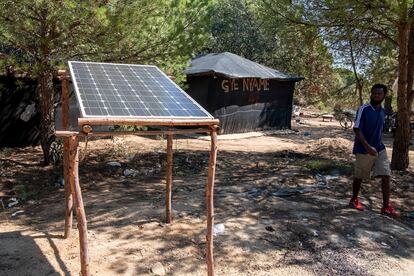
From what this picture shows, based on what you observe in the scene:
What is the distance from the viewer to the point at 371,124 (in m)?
5.41

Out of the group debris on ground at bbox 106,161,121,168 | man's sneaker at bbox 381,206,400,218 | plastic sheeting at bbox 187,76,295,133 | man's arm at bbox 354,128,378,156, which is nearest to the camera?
man's arm at bbox 354,128,378,156

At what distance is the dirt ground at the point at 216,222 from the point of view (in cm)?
409

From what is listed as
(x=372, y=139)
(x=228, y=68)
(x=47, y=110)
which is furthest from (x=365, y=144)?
(x=228, y=68)

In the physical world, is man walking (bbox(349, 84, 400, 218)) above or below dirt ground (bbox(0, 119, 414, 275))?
above

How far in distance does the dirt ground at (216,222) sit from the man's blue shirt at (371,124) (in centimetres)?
98

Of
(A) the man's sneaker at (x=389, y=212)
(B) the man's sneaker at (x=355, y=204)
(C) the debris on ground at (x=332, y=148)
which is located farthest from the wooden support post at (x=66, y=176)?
(C) the debris on ground at (x=332, y=148)

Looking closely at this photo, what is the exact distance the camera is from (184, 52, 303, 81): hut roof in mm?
14509

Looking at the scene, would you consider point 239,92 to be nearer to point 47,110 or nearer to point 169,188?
point 47,110

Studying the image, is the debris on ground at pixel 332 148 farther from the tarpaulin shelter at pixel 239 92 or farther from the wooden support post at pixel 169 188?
the wooden support post at pixel 169 188

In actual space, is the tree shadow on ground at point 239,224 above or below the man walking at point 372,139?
below

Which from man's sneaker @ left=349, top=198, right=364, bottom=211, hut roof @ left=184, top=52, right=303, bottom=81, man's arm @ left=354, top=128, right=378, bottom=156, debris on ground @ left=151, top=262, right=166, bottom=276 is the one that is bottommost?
debris on ground @ left=151, top=262, right=166, bottom=276

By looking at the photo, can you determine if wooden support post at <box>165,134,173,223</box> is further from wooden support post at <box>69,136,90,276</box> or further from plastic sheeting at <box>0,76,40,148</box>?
plastic sheeting at <box>0,76,40,148</box>

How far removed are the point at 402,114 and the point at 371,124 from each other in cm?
315

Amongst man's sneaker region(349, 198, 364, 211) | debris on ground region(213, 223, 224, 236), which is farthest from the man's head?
debris on ground region(213, 223, 224, 236)
